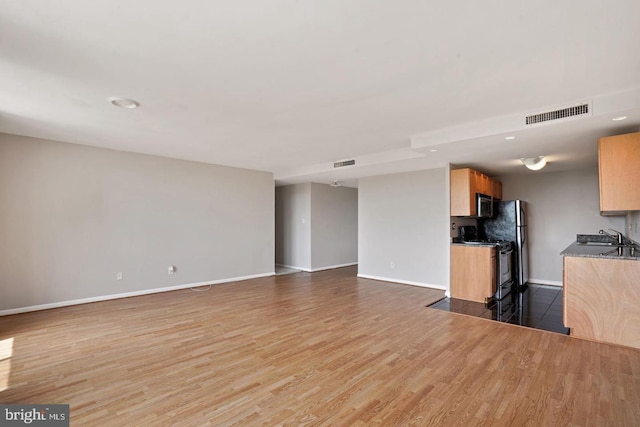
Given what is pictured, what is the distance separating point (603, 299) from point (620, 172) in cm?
134

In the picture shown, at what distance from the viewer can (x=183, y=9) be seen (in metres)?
1.71

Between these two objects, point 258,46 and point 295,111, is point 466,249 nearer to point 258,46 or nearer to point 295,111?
point 295,111

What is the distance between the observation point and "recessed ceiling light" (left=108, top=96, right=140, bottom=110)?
2.98 meters

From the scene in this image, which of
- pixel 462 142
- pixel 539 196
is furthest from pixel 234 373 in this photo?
pixel 539 196

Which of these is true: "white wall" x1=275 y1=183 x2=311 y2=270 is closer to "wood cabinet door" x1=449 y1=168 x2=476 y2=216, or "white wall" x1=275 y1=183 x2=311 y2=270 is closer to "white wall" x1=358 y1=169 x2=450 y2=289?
"white wall" x1=358 y1=169 x2=450 y2=289

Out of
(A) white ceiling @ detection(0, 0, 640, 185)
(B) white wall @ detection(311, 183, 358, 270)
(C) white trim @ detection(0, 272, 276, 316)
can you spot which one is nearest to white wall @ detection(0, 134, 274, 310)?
(C) white trim @ detection(0, 272, 276, 316)

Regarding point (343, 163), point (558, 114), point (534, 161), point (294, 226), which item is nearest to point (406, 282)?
point (343, 163)

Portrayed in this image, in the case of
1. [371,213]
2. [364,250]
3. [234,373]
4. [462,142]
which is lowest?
[234,373]

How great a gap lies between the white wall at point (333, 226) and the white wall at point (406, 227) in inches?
55.0

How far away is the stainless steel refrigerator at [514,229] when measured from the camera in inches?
231

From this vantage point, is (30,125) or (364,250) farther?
(364,250)

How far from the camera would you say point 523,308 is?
4.49 meters

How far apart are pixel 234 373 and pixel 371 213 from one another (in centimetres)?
482

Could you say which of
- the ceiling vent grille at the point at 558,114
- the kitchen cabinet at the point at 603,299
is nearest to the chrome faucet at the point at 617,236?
the kitchen cabinet at the point at 603,299
